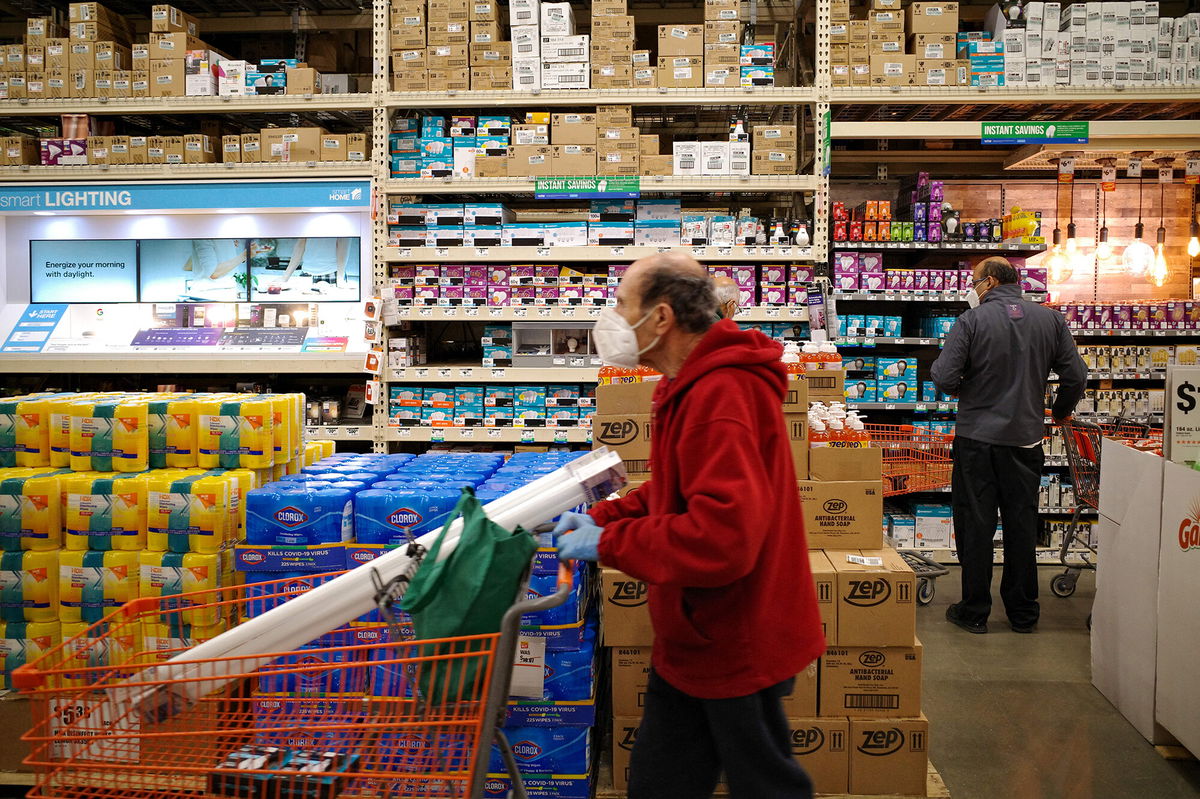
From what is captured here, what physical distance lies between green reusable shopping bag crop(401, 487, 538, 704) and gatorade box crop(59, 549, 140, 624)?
1728mm

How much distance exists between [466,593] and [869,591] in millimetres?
1553

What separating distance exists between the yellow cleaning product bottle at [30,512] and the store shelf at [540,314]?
264 cm

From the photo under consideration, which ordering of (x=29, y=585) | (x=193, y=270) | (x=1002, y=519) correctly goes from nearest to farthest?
(x=29, y=585), (x=1002, y=519), (x=193, y=270)

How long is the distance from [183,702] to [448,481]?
44.9 inches

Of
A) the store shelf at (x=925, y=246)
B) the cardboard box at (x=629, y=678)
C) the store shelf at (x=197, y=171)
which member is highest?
the store shelf at (x=197, y=171)

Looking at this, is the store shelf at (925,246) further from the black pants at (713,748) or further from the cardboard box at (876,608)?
the black pants at (713,748)

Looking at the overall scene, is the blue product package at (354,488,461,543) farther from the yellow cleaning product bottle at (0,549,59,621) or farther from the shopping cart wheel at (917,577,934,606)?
the shopping cart wheel at (917,577,934,606)

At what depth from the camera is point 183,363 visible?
5.39m

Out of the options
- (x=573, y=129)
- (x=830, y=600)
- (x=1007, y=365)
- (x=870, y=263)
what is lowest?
(x=830, y=600)

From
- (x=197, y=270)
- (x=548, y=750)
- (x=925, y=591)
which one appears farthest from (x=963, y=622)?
(x=197, y=270)

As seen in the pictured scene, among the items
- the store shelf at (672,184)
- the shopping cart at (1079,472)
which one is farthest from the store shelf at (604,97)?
the shopping cart at (1079,472)

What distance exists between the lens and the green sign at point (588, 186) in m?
5.21

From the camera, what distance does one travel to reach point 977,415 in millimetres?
4266

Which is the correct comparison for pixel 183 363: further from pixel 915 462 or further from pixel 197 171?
pixel 915 462
